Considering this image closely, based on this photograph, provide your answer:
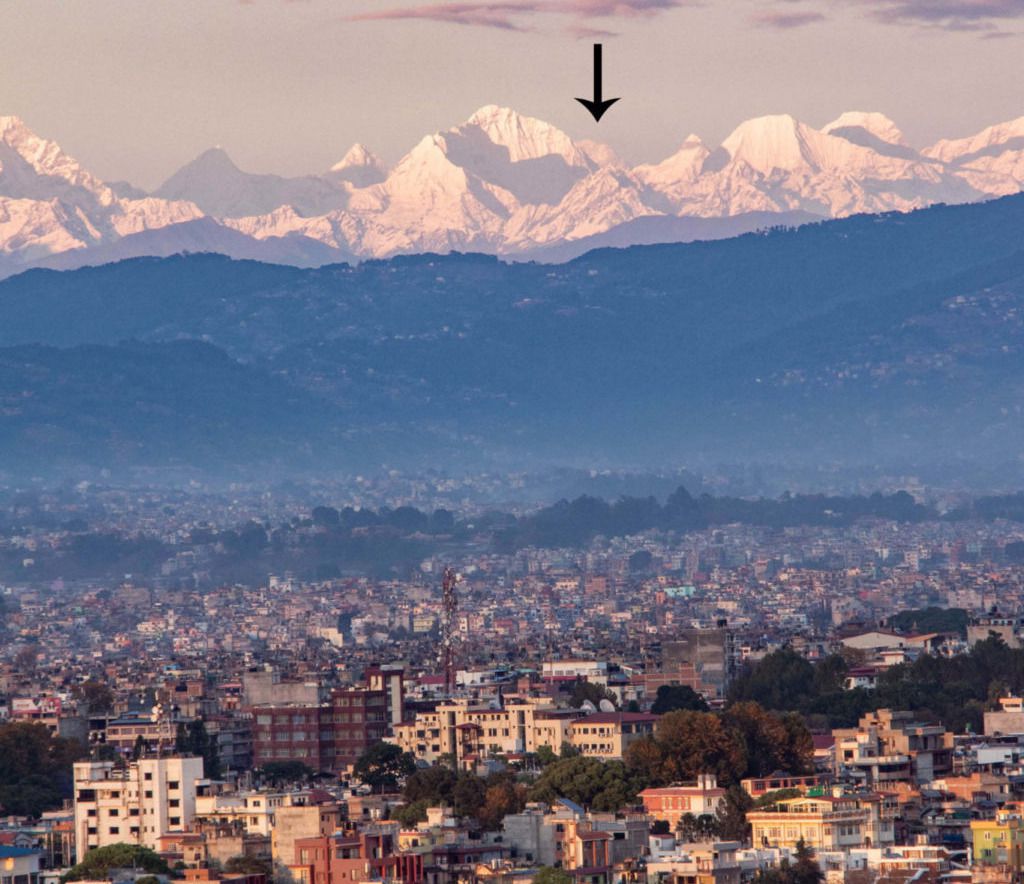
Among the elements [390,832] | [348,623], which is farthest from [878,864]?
[348,623]

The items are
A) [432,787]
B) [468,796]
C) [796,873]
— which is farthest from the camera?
[432,787]

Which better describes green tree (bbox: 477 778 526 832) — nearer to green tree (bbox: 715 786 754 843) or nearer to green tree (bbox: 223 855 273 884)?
green tree (bbox: 715 786 754 843)

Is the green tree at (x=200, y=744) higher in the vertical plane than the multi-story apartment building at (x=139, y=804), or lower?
higher

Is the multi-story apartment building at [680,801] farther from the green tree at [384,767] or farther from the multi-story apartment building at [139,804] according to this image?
the green tree at [384,767]

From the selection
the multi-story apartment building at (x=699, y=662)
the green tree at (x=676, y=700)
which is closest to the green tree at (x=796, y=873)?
the green tree at (x=676, y=700)

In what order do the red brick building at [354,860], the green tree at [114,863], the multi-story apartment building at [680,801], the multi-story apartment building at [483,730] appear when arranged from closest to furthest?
the red brick building at [354,860] < the green tree at [114,863] < the multi-story apartment building at [680,801] < the multi-story apartment building at [483,730]

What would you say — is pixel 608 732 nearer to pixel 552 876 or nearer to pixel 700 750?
pixel 700 750

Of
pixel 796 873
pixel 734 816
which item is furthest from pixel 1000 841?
pixel 734 816
